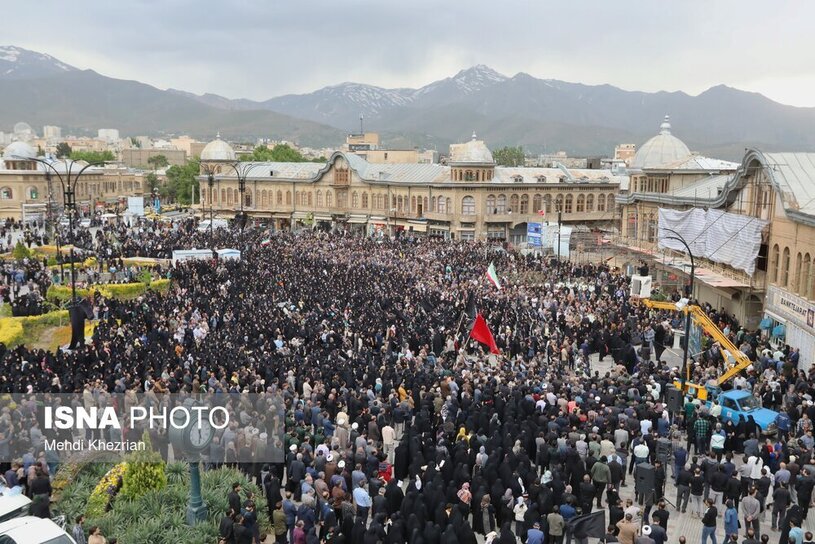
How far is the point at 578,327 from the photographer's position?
27.0 metres

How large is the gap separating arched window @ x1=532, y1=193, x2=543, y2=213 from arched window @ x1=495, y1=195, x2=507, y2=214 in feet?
9.53

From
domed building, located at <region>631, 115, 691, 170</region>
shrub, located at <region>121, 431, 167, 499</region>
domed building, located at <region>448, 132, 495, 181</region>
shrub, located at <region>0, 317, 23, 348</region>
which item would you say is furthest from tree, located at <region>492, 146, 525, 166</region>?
shrub, located at <region>121, 431, 167, 499</region>

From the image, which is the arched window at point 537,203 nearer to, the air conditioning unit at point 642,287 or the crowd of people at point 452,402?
the crowd of people at point 452,402

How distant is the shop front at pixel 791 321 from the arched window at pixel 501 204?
111 feet

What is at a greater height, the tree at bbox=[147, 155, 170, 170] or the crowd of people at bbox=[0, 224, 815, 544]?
the tree at bbox=[147, 155, 170, 170]

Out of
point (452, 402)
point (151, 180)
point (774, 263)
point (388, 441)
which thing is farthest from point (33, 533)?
point (151, 180)

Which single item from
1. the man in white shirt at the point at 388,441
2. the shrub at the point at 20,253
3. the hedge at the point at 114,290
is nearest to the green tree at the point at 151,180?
the shrub at the point at 20,253

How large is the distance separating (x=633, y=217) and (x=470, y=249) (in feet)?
33.0

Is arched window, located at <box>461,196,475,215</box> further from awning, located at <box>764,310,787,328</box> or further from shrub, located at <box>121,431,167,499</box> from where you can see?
shrub, located at <box>121,431,167,499</box>

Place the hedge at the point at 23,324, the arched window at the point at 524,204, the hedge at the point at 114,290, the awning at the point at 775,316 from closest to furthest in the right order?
the awning at the point at 775,316 → the hedge at the point at 23,324 → the hedge at the point at 114,290 → the arched window at the point at 524,204

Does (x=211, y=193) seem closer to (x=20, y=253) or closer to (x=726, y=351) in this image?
(x=20, y=253)

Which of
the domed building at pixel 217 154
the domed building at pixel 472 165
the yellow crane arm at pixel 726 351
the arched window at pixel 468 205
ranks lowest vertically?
the yellow crane arm at pixel 726 351

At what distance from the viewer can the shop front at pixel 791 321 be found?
885 inches

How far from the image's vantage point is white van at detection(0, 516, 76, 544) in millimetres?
11086
